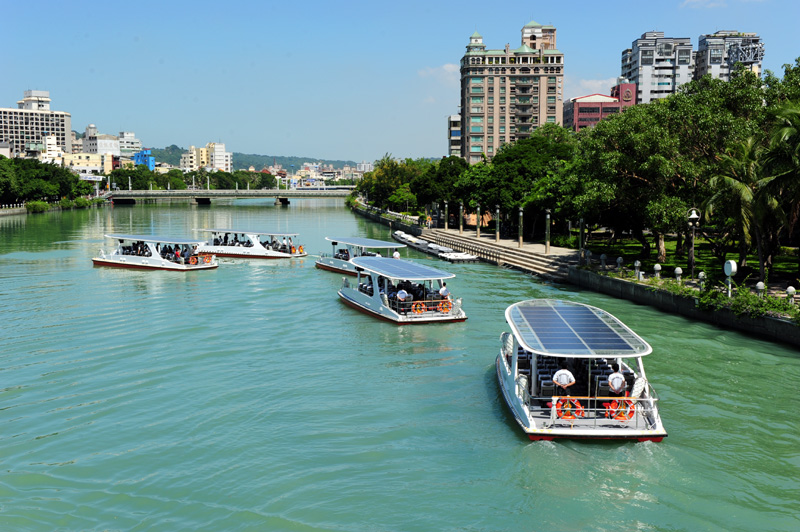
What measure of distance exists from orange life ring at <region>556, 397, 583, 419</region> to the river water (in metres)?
0.67

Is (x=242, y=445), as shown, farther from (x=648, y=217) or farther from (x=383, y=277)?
(x=648, y=217)

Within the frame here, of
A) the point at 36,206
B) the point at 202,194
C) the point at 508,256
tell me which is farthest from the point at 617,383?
the point at 202,194

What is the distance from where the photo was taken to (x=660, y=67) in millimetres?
160250

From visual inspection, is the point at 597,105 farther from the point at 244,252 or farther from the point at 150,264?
the point at 150,264

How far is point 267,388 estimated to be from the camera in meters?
20.3

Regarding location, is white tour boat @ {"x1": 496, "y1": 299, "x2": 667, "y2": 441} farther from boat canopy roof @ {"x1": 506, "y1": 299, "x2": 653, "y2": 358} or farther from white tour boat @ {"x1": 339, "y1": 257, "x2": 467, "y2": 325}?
white tour boat @ {"x1": 339, "y1": 257, "x2": 467, "y2": 325}

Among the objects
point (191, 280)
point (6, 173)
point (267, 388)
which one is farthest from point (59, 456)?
point (6, 173)

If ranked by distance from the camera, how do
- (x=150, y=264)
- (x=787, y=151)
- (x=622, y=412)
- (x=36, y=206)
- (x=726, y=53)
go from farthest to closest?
(x=726, y=53), (x=36, y=206), (x=150, y=264), (x=787, y=151), (x=622, y=412)

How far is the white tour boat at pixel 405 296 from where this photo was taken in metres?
28.8

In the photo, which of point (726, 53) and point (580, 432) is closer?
point (580, 432)

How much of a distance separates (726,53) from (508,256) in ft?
440

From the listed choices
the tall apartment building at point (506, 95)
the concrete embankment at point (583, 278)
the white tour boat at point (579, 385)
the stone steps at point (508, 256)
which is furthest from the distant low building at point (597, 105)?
the white tour boat at point (579, 385)

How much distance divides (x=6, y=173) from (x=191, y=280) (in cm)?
8026

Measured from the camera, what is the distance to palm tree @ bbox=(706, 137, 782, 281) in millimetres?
28609
